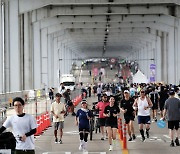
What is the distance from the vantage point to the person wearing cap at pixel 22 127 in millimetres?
9320

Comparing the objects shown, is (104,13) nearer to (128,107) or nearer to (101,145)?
(128,107)

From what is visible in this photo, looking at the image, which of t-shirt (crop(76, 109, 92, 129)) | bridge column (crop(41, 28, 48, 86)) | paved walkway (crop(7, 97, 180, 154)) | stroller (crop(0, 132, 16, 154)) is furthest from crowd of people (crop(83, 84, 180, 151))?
bridge column (crop(41, 28, 48, 86))

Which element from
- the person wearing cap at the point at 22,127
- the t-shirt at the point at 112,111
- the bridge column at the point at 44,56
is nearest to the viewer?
the person wearing cap at the point at 22,127

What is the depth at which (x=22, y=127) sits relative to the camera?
9.47 metres

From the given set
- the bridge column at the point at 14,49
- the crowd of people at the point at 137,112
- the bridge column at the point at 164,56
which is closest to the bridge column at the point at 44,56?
the bridge column at the point at 164,56

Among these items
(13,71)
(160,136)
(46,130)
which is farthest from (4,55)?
(160,136)

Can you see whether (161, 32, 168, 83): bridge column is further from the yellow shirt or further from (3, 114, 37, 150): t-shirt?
(3, 114, 37, 150): t-shirt

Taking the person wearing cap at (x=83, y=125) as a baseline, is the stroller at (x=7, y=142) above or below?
above

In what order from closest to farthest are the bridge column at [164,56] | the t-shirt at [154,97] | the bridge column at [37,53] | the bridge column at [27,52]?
the t-shirt at [154,97] < the bridge column at [27,52] < the bridge column at [37,53] < the bridge column at [164,56]

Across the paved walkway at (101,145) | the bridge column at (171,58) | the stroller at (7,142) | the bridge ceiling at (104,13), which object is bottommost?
the paved walkway at (101,145)

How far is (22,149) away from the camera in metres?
9.34

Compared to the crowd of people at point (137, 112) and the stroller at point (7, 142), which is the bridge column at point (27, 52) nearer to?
the crowd of people at point (137, 112)

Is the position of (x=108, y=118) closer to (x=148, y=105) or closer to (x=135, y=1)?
(x=148, y=105)

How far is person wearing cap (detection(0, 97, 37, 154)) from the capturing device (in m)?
9.32
